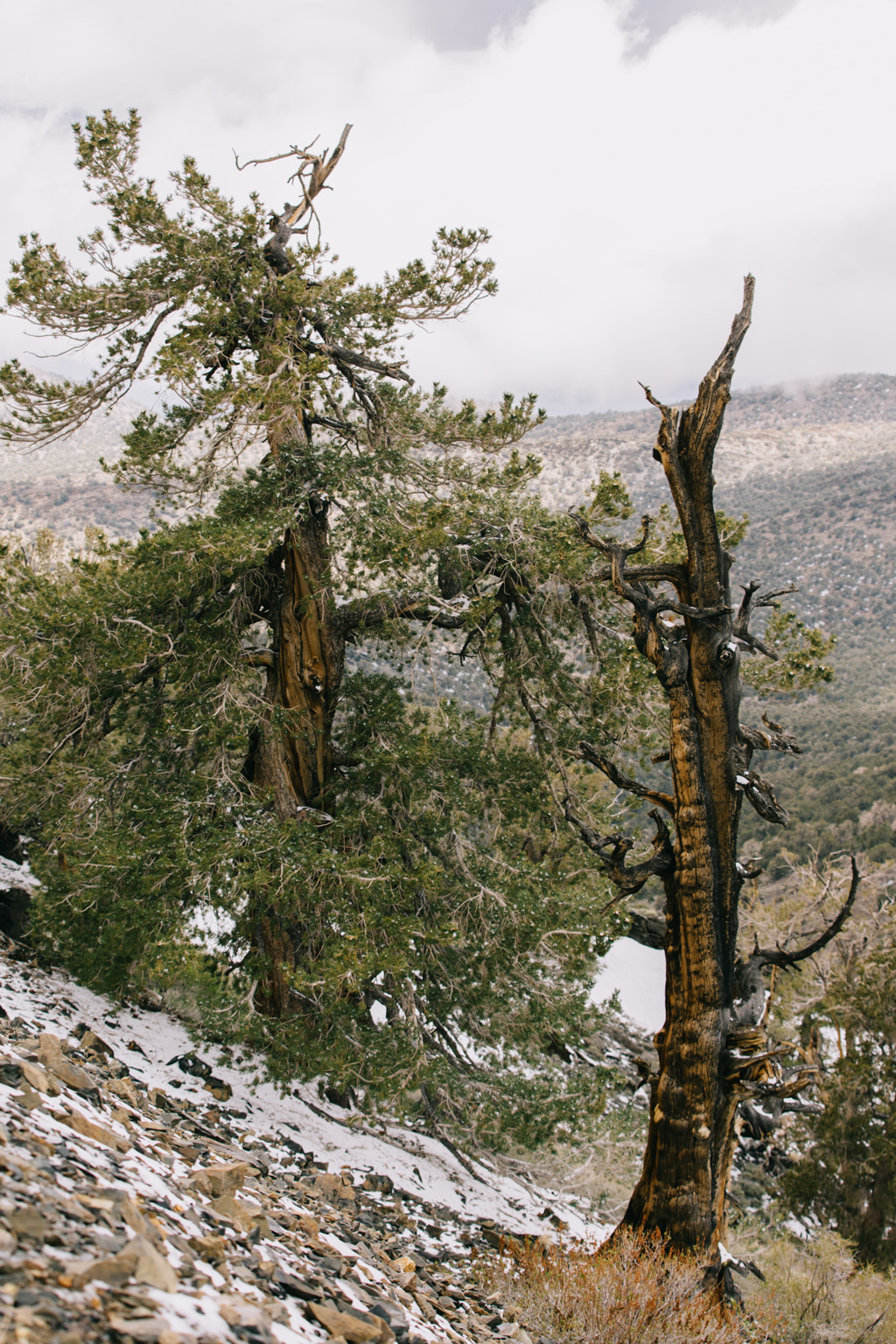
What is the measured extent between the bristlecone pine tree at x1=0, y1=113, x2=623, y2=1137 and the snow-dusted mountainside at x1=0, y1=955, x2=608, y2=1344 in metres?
0.67

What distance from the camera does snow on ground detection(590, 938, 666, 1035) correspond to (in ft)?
78.5

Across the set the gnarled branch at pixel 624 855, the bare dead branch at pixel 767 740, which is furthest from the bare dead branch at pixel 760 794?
the gnarled branch at pixel 624 855

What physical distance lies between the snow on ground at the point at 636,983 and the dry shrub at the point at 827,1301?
12.0 m

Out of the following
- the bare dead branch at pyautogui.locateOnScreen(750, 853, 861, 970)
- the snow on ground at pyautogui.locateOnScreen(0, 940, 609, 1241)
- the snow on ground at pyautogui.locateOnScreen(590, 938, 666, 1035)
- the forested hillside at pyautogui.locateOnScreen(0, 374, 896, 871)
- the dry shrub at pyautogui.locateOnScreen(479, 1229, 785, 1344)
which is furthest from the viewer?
the forested hillside at pyautogui.locateOnScreen(0, 374, 896, 871)

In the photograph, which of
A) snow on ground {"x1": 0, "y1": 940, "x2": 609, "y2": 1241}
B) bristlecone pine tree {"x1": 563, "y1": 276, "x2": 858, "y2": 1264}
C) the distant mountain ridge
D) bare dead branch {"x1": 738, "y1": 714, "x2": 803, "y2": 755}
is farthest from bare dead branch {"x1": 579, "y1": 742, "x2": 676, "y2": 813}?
the distant mountain ridge

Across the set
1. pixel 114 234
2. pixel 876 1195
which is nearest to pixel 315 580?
pixel 114 234

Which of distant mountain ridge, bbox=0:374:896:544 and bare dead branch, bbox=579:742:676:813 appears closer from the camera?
bare dead branch, bbox=579:742:676:813

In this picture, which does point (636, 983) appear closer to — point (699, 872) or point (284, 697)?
point (284, 697)

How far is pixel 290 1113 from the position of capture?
22.4 ft

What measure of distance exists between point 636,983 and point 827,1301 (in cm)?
2138

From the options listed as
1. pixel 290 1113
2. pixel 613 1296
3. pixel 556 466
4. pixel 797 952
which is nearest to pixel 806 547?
pixel 556 466

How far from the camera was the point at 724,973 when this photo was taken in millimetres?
5355

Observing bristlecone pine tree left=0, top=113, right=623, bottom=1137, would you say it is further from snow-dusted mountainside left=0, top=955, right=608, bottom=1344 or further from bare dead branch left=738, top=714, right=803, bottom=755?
bare dead branch left=738, top=714, right=803, bottom=755

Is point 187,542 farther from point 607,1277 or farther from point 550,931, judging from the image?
point 607,1277
